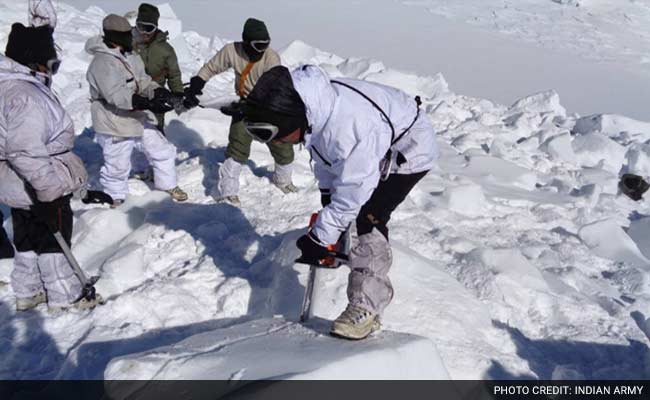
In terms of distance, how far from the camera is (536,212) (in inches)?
195

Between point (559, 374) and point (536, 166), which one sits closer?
point (559, 374)

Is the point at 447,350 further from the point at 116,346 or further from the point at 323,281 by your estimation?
the point at 116,346

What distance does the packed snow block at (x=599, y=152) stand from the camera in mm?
6840

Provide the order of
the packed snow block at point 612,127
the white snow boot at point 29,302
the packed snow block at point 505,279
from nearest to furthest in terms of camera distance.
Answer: the white snow boot at point 29,302 < the packed snow block at point 505,279 < the packed snow block at point 612,127

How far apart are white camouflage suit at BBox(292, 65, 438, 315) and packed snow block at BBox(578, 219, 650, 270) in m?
2.43

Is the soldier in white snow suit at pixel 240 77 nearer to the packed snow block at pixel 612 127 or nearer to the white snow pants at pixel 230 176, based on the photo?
the white snow pants at pixel 230 176

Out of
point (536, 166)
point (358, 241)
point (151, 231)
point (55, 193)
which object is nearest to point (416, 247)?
point (358, 241)

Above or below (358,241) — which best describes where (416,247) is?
below

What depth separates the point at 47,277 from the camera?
2.94 m

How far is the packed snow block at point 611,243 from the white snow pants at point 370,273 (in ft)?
8.17

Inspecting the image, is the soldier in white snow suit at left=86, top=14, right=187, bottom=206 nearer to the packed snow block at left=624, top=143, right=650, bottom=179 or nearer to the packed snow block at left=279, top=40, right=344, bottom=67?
the packed snow block at left=624, top=143, right=650, bottom=179

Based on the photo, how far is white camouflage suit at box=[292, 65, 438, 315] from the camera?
2.15 m

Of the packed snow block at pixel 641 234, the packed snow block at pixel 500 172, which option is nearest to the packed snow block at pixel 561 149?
the packed snow block at pixel 500 172

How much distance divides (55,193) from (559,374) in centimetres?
273
